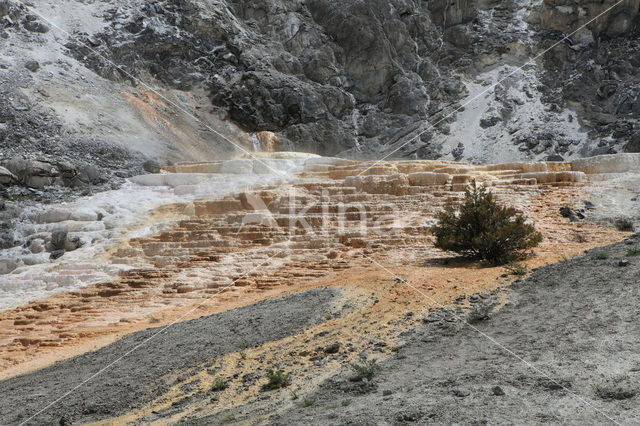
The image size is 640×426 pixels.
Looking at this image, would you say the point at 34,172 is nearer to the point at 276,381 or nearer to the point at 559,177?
the point at 276,381

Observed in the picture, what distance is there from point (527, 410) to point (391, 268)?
7087 mm

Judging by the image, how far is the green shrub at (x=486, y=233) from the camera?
9.65 meters

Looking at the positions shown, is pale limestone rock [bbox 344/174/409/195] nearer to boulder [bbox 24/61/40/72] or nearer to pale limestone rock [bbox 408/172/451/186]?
pale limestone rock [bbox 408/172/451/186]

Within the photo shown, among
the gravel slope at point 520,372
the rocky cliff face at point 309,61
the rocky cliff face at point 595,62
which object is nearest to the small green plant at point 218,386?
the gravel slope at point 520,372

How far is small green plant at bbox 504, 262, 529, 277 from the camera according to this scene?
8.15 meters

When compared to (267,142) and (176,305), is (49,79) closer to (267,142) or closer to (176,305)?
(267,142)

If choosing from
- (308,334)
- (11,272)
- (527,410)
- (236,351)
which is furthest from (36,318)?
(527,410)

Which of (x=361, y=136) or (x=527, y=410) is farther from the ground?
(x=361, y=136)

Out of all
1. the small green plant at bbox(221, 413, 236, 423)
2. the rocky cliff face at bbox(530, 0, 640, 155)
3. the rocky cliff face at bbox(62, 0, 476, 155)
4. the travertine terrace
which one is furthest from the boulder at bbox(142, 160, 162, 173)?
the rocky cliff face at bbox(530, 0, 640, 155)

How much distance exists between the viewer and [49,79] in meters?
25.0

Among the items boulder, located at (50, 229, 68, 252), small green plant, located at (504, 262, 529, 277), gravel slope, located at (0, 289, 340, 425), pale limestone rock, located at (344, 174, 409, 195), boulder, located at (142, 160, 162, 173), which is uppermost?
boulder, located at (142, 160, 162, 173)

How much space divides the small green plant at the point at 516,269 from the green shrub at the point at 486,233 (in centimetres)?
69

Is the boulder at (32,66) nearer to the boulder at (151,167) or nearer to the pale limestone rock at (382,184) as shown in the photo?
the boulder at (151,167)

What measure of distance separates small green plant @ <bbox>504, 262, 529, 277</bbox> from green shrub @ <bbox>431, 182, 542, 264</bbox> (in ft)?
2.25
